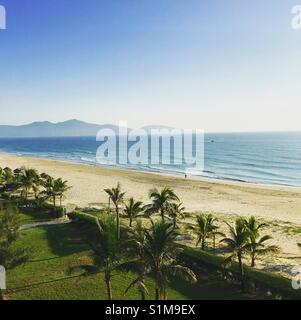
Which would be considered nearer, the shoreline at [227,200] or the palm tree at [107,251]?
the palm tree at [107,251]

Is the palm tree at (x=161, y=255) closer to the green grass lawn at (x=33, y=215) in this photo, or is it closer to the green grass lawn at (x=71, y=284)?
the green grass lawn at (x=71, y=284)

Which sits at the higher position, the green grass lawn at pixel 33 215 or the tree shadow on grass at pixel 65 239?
the green grass lawn at pixel 33 215

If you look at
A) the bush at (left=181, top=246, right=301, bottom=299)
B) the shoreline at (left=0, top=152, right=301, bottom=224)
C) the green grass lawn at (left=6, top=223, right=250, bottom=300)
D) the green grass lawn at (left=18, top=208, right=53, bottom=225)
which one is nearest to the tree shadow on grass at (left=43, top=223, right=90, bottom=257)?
the green grass lawn at (left=6, top=223, right=250, bottom=300)

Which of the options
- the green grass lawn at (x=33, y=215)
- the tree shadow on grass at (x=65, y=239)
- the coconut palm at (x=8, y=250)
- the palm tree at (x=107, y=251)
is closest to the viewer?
the palm tree at (x=107, y=251)

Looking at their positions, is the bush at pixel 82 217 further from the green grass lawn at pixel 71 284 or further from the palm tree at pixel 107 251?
the palm tree at pixel 107 251

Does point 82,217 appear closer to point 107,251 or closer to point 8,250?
point 8,250

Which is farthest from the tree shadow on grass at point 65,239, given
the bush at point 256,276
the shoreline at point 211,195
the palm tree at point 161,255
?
the shoreline at point 211,195

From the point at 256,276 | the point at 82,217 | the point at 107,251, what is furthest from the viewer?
the point at 82,217

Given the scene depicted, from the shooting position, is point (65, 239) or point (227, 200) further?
point (227, 200)

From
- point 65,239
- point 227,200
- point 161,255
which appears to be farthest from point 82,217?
point 227,200

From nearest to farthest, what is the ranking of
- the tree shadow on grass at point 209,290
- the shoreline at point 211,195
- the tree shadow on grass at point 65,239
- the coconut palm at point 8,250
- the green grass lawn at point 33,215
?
the coconut palm at point 8,250, the tree shadow on grass at point 209,290, the tree shadow on grass at point 65,239, the green grass lawn at point 33,215, the shoreline at point 211,195

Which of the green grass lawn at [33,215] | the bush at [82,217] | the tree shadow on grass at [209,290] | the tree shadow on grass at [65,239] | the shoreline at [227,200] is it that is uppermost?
the bush at [82,217]
